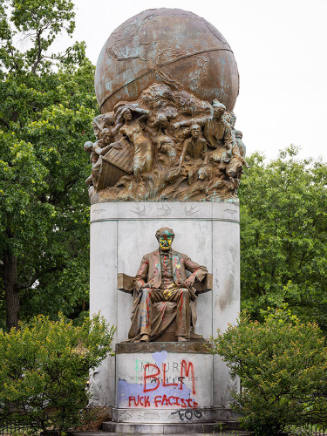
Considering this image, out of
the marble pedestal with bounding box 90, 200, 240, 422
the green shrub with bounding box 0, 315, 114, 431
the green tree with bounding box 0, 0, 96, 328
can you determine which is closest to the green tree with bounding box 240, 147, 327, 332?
the green tree with bounding box 0, 0, 96, 328

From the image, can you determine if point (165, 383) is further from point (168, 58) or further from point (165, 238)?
point (168, 58)

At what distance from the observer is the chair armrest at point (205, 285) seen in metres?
14.5

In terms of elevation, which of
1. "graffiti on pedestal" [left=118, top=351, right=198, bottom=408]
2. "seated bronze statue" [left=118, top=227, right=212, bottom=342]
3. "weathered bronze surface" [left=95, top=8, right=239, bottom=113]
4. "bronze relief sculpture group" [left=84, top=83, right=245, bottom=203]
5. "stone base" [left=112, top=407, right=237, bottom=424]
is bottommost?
"stone base" [left=112, top=407, right=237, bottom=424]

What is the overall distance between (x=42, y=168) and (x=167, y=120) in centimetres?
952

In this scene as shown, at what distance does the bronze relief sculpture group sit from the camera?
1539 cm

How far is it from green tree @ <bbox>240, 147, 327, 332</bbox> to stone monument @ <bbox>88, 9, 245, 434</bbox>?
634 inches

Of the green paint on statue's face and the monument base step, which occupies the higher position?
the green paint on statue's face

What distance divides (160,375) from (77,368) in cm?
161

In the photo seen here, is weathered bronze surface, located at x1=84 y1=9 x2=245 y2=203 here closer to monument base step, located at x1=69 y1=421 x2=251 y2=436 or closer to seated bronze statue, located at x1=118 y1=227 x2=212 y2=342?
seated bronze statue, located at x1=118 y1=227 x2=212 y2=342

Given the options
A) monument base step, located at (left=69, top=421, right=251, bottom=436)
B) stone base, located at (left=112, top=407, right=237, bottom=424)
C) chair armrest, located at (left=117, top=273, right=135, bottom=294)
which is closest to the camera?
monument base step, located at (left=69, top=421, right=251, bottom=436)

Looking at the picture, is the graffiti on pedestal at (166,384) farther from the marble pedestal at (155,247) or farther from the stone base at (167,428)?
the marble pedestal at (155,247)

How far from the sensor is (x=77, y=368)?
12.9 meters

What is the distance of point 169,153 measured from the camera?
606 inches

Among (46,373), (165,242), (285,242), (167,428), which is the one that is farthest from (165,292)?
(285,242)
